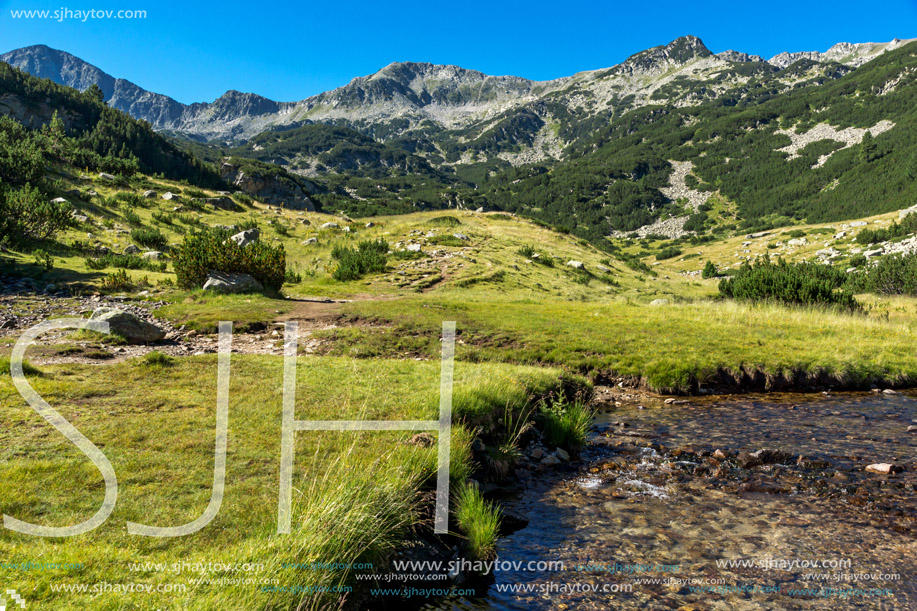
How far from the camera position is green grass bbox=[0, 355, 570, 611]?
13.5 feet

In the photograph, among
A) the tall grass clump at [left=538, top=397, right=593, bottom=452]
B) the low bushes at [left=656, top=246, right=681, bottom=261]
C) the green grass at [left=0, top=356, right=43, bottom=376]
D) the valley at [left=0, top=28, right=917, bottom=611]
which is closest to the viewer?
the valley at [left=0, top=28, right=917, bottom=611]

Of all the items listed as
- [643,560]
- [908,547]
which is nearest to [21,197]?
[643,560]

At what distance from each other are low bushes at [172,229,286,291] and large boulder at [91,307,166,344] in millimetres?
8271

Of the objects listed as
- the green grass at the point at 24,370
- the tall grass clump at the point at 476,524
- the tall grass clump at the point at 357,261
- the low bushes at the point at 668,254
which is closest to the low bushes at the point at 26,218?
the tall grass clump at the point at 357,261

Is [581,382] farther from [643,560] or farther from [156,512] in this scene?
[156,512]

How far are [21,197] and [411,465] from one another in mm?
29822

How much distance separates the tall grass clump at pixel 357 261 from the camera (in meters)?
31.7

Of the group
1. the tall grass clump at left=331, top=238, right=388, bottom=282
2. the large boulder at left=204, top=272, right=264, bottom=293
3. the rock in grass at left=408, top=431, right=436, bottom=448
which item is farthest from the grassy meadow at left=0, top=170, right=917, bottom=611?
the tall grass clump at left=331, top=238, right=388, bottom=282

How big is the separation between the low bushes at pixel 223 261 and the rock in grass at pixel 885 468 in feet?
77.1

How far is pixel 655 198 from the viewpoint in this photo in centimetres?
16800

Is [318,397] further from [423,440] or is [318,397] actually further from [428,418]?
[423,440]

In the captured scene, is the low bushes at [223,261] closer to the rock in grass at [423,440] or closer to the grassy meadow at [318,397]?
the grassy meadow at [318,397]

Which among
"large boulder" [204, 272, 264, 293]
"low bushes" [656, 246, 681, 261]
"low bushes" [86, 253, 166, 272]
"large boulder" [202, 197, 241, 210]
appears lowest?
"large boulder" [204, 272, 264, 293]

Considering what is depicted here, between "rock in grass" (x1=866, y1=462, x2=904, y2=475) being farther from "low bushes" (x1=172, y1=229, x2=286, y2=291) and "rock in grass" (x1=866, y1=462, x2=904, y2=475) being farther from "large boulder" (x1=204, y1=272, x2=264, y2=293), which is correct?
"low bushes" (x1=172, y1=229, x2=286, y2=291)
